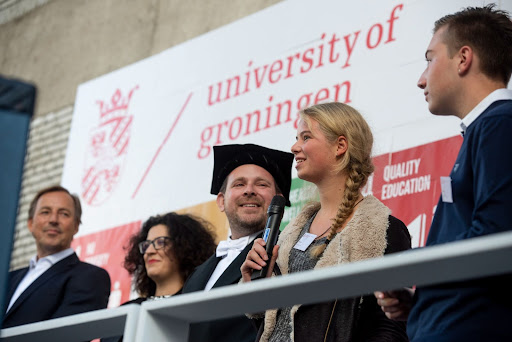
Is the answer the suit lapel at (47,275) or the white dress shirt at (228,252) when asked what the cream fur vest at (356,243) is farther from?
the suit lapel at (47,275)

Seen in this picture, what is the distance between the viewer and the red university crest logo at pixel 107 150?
6141 mm

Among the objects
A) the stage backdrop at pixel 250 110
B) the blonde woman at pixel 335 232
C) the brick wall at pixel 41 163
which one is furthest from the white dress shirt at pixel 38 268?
the brick wall at pixel 41 163

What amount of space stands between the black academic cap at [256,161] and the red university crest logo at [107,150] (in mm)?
2645

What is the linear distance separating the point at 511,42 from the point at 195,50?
3843 mm

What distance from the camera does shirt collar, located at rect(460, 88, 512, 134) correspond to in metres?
2.01

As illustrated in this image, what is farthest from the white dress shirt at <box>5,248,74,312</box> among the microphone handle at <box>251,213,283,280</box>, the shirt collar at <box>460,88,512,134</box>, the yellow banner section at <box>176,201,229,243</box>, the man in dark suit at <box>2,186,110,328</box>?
the shirt collar at <box>460,88,512,134</box>

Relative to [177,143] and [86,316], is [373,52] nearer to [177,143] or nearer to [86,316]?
[177,143]

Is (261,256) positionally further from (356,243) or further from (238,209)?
(238,209)

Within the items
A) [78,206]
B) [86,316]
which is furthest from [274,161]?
[86,316]

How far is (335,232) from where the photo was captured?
2551 millimetres

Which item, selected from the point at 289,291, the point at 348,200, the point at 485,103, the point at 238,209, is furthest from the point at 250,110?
the point at 289,291

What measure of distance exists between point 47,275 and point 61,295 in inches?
6.3

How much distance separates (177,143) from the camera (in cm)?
559

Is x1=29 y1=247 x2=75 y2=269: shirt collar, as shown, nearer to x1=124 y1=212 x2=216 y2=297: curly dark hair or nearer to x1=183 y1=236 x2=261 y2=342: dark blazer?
x1=124 y1=212 x2=216 y2=297: curly dark hair
